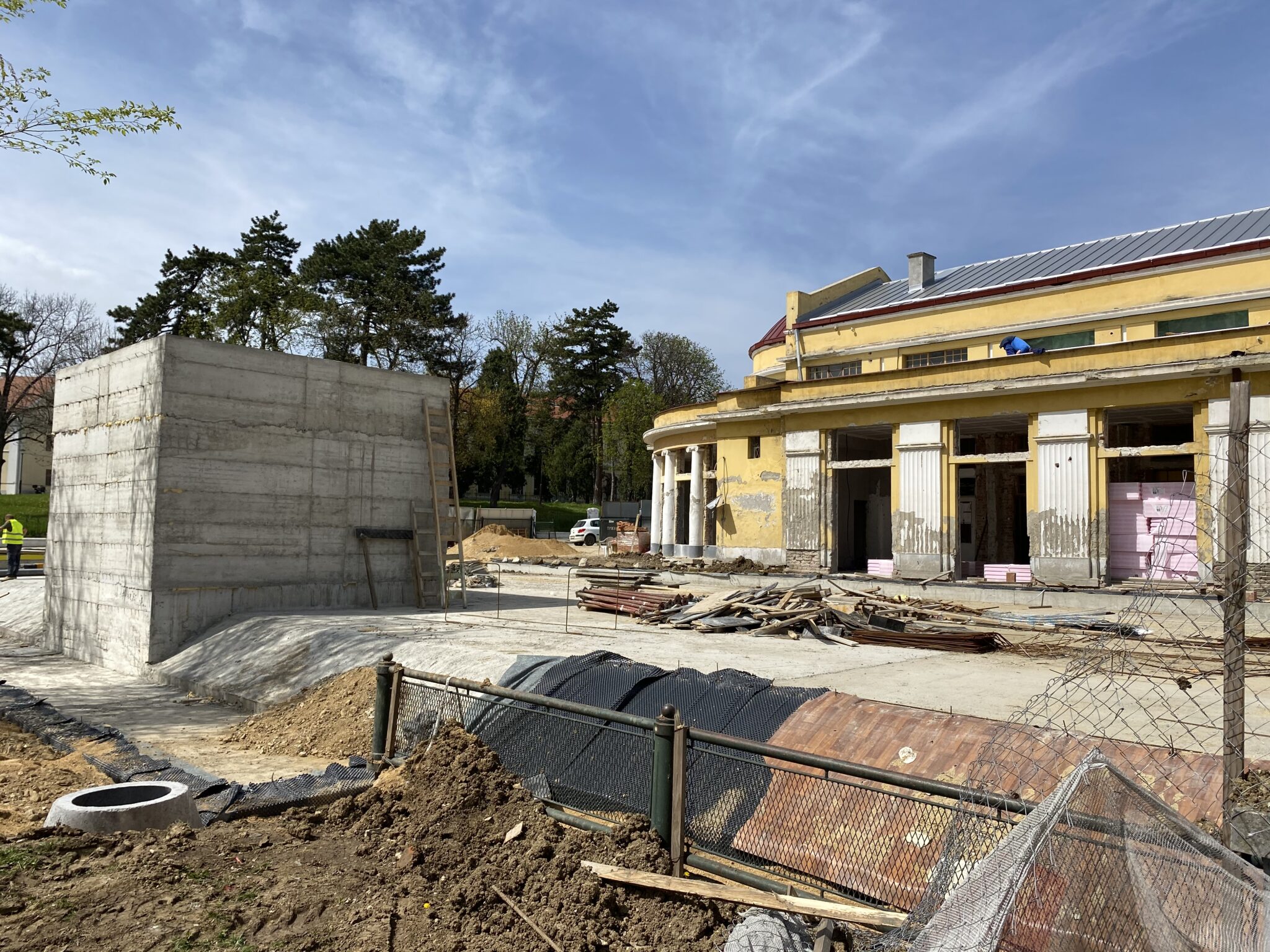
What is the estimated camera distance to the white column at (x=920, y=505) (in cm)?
2552

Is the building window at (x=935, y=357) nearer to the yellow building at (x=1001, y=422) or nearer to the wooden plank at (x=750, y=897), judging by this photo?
the yellow building at (x=1001, y=422)

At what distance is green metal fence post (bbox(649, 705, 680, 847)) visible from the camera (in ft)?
18.6

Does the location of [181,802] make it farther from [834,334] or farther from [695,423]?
[834,334]

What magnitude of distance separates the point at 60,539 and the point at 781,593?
15539mm

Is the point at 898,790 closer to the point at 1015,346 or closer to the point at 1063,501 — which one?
the point at 1063,501

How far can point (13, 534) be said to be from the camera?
26.4 m

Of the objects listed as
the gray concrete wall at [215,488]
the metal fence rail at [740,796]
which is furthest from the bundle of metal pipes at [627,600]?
the metal fence rail at [740,796]

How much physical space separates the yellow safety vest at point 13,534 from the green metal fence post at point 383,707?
24121mm

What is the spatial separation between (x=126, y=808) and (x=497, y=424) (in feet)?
182

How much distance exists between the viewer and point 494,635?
14.5 meters

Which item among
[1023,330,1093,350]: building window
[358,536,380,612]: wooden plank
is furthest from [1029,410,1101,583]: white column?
[358,536,380,612]: wooden plank

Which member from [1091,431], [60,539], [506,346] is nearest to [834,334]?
[1091,431]

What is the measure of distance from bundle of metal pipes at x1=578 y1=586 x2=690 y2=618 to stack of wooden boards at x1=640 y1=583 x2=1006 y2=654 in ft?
0.77

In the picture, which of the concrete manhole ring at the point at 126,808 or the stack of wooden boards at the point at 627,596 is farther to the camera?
Result: the stack of wooden boards at the point at 627,596
